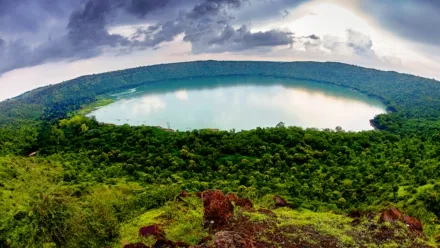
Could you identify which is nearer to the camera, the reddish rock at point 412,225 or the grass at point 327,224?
the grass at point 327,224

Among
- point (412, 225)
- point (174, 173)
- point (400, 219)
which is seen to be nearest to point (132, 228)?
point (400, 219)

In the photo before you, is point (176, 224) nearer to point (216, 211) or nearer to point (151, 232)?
point (151, 232)

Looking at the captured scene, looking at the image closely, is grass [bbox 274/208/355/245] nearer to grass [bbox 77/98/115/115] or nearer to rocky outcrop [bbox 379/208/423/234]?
rocky outcrop [bbox 379/208/423/234]

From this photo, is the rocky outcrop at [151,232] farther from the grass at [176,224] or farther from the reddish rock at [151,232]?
the grass at [176,224]

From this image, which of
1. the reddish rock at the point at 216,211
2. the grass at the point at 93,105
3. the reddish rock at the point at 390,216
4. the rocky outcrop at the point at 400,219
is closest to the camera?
the rocky outcrop at the point at 400,219

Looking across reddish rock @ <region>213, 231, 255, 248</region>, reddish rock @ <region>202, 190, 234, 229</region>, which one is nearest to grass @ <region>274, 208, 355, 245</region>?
reddish rock @ <region>202, 190, 234, 229</region>

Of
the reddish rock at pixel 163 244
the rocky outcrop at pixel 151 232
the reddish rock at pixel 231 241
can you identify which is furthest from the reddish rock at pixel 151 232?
the reddish rock at pixel 231 241

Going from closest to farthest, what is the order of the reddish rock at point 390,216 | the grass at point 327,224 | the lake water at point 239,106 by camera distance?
the grass at point 327,224 < the reddish rock at point 390,216 < the lake water at point 239,106

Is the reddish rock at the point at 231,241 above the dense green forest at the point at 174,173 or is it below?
above
